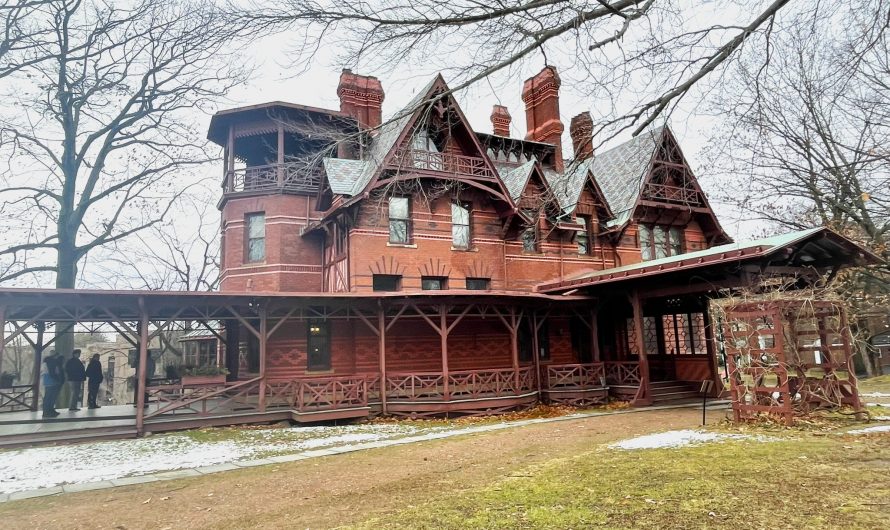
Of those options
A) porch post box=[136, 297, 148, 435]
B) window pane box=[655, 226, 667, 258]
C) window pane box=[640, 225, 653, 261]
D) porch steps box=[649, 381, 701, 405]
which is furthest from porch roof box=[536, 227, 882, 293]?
porch post box=[136, 297, 148, 435]

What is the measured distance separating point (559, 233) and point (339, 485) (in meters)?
17.0

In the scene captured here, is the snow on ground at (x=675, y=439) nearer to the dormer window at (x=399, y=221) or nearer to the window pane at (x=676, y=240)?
the dormer window at (x=399, y=221)

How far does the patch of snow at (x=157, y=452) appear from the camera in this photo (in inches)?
380

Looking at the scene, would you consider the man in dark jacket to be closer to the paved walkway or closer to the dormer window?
the paved walkway

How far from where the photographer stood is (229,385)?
1533 centimetres

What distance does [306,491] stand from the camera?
7.73 meters

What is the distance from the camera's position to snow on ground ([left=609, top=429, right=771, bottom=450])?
30.1 ft

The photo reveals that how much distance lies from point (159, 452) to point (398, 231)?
10.9 meters

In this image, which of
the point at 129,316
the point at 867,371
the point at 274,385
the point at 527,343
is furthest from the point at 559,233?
the point at 867,371

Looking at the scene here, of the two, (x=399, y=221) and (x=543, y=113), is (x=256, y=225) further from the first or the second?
(x=543, y=113)

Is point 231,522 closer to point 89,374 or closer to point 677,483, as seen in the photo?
point 677,483

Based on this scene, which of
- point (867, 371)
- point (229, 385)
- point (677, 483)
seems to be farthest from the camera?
point (867, 371)

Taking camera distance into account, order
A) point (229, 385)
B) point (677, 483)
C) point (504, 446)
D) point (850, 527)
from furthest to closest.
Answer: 1. point (229, 385)
2. point (504, 446)
3. point (677, 483)
4. point (850, 527)

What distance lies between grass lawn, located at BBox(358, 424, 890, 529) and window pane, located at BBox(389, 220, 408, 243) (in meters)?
12.7
